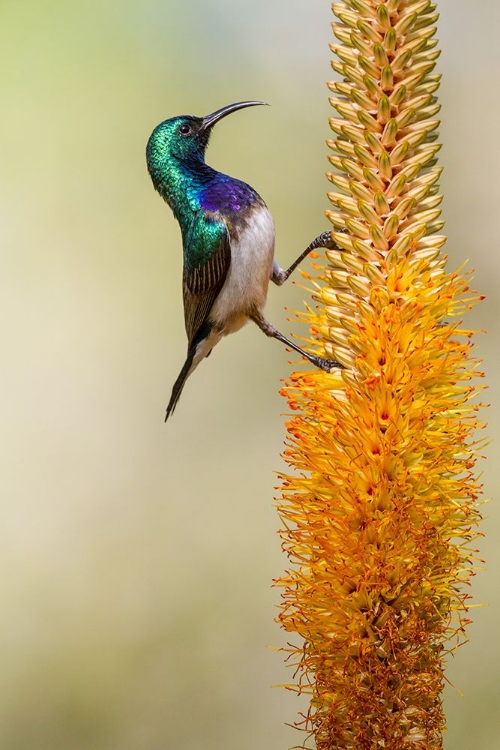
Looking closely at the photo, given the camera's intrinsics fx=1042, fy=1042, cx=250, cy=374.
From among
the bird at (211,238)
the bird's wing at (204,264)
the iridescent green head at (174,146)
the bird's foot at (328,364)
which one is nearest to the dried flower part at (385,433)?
the bird's foot at (328,364)

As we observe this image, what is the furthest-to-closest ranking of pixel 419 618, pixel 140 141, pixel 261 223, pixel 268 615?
1. pixel 140 141
2. pixel 268 615
3. pixel 261 223
4. pixel 419 618

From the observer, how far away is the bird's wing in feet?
12.7

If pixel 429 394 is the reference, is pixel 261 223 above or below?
above

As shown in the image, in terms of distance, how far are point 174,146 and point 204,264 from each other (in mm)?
506

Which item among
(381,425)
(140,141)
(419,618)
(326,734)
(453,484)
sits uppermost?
(140,141)

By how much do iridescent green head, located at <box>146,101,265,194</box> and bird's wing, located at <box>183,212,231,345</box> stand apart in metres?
0.25

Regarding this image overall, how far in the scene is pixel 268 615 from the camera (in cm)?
587

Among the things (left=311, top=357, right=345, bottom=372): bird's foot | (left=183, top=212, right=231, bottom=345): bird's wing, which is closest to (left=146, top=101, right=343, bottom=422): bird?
(left=183, top=212, right=231, bottom=345): bird's wing

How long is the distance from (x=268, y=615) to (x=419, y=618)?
143 inches

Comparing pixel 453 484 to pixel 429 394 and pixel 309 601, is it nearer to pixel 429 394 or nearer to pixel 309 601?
pixel 429 394

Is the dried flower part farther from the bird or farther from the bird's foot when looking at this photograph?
the bird

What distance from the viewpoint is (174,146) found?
13.3 feet

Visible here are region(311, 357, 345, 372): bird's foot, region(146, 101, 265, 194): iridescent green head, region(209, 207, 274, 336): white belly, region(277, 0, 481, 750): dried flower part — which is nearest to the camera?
region(277, 0, 481, 750): dried flower part

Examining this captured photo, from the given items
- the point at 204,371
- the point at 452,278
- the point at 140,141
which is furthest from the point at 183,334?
the point at 452,278
